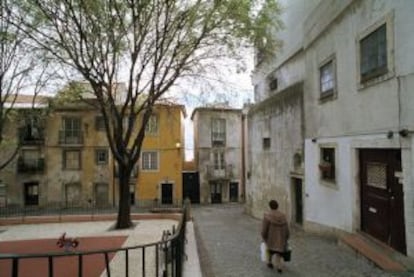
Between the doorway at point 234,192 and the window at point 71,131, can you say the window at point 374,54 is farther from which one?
the doorway at point 234,192

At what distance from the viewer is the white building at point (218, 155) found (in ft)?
110

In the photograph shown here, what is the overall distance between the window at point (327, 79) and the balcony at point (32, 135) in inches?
990

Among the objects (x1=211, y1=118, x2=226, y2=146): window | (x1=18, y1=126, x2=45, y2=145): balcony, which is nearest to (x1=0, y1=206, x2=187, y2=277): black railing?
(x1=18, y1=126, x2=45, y2=145): balcony

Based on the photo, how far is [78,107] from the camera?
30.8 m

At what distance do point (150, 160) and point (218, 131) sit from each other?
668 centimetres

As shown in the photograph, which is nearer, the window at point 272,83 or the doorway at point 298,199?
the doorway at point 298,199

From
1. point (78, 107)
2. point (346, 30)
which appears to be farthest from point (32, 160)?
point (346, 30)

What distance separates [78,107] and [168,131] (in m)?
7.16

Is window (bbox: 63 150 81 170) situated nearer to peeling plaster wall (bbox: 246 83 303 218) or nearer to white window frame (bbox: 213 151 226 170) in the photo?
white window frame (bbox: 213 151 226 170)

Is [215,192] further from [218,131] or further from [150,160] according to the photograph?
[150,160]

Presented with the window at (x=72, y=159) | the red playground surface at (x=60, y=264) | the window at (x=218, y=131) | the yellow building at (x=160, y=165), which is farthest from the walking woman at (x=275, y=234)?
the window at (x=218, y=131)

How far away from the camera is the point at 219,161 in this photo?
3422 centimetres

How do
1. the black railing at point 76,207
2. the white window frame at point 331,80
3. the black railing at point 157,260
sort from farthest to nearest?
the black railing at point 76,207
the white window frame at point 331,80
the black railing at point 157,260

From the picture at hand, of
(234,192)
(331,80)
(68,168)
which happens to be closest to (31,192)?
(68,168)
